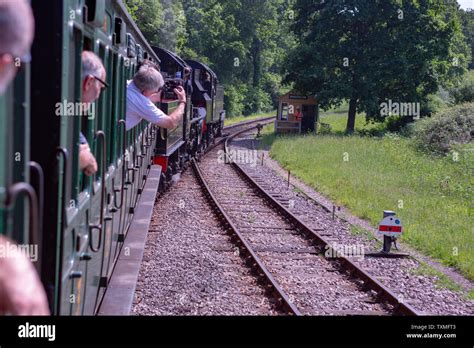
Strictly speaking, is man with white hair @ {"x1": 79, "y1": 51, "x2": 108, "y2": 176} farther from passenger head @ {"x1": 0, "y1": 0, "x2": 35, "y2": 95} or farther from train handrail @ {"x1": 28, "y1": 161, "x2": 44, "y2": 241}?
passenger head @ {"x1": 0, "y1": 0, "x2": 35, "y2": 95}

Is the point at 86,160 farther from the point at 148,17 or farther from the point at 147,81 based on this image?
the point at 148,17

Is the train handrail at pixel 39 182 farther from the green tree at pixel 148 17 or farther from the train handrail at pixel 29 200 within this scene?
the green tree at pixel 148 17

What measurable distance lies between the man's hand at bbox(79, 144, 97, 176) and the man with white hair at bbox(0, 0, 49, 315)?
1540 mm

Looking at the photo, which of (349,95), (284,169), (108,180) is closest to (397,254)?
(108,180)

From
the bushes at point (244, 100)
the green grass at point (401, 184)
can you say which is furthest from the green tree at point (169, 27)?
the green grass at point (401, 184)

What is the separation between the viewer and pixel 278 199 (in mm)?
15523

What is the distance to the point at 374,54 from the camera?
35.4 m

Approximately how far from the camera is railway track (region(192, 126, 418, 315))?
7500 mm

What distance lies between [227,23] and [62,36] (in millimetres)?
56326

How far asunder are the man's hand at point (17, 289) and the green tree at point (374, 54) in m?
34.0

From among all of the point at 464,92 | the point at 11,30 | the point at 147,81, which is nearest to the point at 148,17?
the point at 464,92

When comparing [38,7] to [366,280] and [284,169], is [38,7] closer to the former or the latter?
[366,280]

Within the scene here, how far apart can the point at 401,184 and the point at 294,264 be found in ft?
30.7
